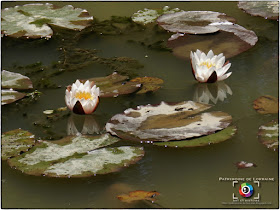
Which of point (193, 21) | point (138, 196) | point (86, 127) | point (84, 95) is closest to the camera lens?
point (138, 196)

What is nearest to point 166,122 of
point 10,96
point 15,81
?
point 10,96

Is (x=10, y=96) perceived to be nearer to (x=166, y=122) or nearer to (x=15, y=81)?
(x=15, y=81)

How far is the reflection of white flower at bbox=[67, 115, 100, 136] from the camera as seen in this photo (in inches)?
159

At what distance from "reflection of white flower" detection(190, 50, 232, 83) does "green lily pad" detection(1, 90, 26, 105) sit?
4.44ft

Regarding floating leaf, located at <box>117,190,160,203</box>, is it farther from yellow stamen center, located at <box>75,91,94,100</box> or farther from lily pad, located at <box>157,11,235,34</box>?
lily pad, located at <box>157,11,235,34</box>

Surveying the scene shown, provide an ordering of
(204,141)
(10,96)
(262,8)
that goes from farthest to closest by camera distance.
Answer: (262,8) < (10,96) < (204,141)

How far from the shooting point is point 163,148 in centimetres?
379

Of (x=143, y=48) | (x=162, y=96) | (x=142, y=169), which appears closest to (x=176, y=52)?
(x=143, y=48)

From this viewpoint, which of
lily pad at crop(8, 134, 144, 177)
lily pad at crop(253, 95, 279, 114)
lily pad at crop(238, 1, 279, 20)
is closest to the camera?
lily pad at crop(8, 134, 144, 177)

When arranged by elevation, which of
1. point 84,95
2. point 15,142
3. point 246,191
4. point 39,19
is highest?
point 39,19

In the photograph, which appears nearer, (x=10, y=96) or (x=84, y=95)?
(x=84, y=95)

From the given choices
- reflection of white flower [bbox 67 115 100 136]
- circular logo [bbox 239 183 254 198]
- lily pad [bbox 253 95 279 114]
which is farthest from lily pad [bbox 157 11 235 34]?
circular logo [bbox 239 183 254 198]

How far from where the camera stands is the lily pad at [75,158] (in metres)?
3.52

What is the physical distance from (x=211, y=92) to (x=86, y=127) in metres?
1.05
